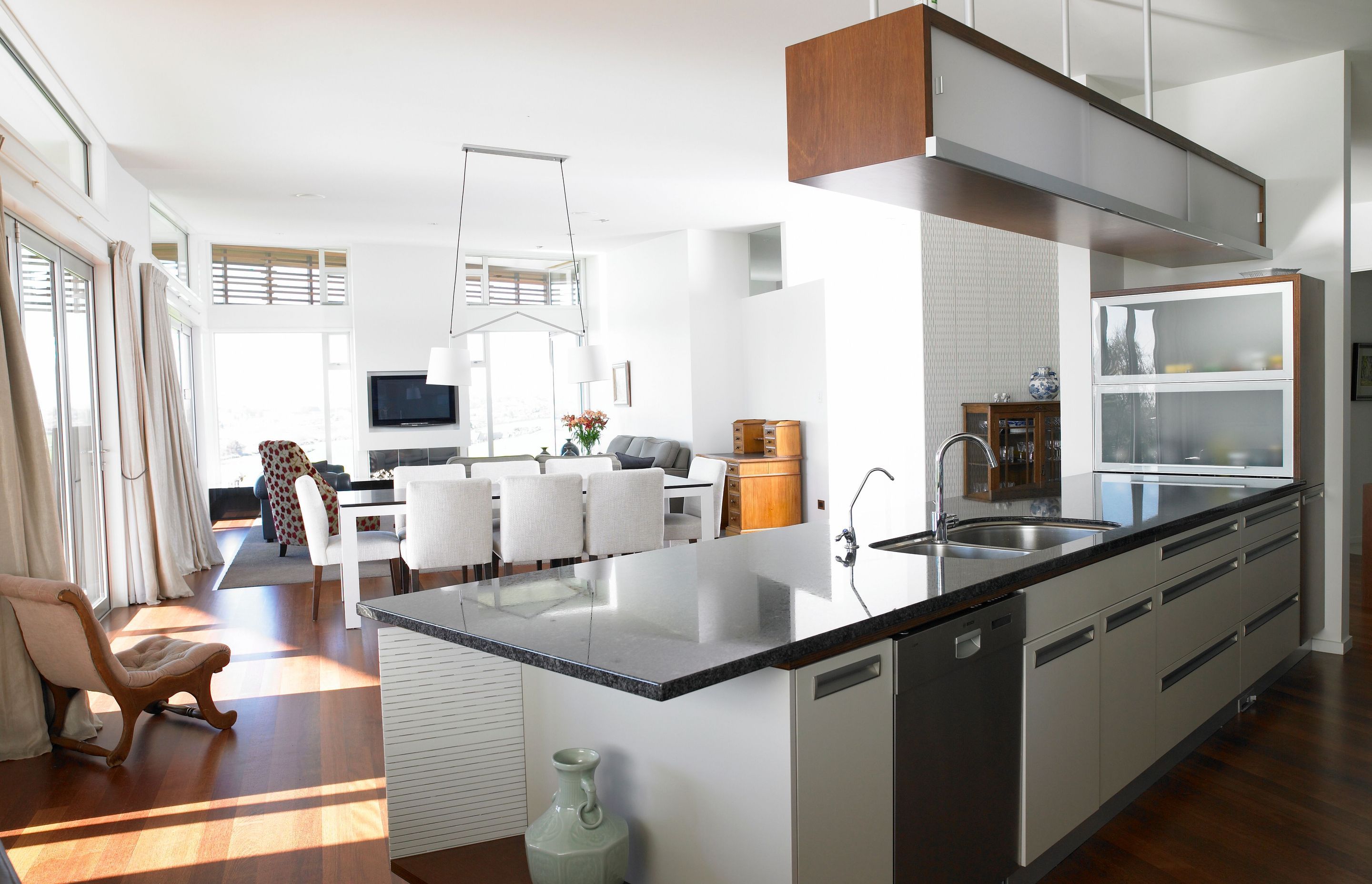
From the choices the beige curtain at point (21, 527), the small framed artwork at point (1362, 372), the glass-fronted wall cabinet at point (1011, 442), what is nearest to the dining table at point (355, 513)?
the beige curtain at point (21, 527)

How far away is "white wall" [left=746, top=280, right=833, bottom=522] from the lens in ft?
26.4

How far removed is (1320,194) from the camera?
13.5 ft

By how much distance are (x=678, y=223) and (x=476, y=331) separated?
10.8 ft

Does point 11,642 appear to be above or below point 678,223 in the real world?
below

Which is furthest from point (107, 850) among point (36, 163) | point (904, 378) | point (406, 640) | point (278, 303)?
point (278, 303)

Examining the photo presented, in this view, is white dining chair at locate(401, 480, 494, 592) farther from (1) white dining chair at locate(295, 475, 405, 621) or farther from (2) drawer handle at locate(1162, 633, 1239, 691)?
(2) drawer handle at locate(1162, 633, 1239, 691)

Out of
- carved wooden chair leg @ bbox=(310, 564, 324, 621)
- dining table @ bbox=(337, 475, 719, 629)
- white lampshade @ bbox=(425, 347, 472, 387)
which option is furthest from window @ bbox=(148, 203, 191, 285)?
carved wooden chair leg @ bbox=(310, 564, 324, 621)

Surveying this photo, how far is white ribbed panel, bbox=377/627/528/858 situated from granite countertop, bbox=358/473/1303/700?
0.52ft

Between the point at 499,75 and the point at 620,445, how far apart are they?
19.5 feet

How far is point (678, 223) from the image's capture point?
8969 mm

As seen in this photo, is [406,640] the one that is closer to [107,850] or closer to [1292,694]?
[107,850]

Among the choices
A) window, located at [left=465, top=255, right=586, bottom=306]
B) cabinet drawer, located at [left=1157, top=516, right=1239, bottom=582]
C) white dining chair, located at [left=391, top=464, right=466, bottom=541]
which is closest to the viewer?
cabinet drawer, located at [left=1157, top=516, right=1239, bottom=582]

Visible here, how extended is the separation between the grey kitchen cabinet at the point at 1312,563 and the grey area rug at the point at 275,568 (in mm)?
5415

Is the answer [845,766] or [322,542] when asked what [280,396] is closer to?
[322,542]
